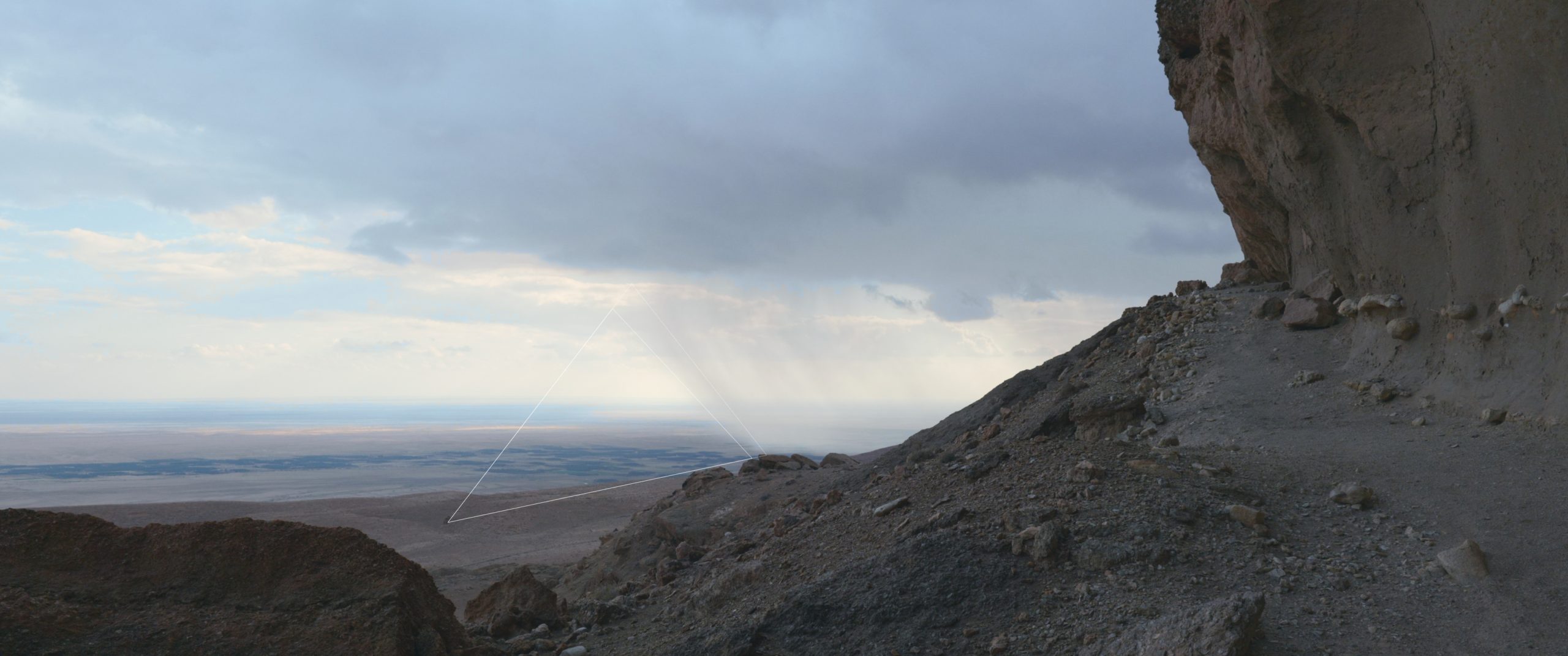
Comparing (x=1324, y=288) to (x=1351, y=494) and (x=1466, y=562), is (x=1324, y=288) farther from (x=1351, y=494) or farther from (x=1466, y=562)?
(x=1466, y=562)

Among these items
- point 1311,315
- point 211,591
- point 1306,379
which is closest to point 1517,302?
point 1306,379

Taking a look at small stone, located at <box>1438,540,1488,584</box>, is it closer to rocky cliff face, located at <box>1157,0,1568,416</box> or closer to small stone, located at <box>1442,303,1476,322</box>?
rocky cliff face, located at <box>1157,0,1568,416</box>

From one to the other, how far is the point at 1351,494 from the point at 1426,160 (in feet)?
15.4

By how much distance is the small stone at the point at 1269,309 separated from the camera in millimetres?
12023

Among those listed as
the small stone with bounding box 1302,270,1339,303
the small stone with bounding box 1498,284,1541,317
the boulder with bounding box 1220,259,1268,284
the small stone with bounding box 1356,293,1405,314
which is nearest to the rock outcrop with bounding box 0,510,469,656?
the small stone with bounding box 1498,284,1541,317

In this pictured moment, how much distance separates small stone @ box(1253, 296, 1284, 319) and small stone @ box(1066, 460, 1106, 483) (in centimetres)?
646

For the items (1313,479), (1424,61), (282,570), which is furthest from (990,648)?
(1424,61)

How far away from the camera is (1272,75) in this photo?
10.5 meters

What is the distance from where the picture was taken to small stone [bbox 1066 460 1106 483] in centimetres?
700

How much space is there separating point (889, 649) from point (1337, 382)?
23.8 ft

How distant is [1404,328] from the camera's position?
965 cm

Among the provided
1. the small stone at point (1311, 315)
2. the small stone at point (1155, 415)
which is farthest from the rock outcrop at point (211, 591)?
the small stone at point (1311, 315)

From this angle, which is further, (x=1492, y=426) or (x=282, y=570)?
(x=1492, y=426)

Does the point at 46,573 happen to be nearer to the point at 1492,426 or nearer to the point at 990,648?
the point at 990,648
